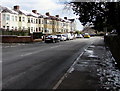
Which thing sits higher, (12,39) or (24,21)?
(24,21)

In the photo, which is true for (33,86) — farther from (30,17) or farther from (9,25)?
(30,17)

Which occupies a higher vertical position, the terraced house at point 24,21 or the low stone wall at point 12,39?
the terraced house at point 24,21

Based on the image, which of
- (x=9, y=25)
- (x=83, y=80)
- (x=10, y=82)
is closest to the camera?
(x=10, y=82)

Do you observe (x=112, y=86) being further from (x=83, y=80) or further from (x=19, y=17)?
(x=19, y=17)

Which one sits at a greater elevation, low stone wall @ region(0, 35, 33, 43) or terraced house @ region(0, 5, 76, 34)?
terraced house @ region(0, 5, 76, 34)

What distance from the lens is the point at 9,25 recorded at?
67250mm

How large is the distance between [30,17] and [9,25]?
48.6 feet

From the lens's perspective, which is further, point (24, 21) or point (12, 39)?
point (24, 21)

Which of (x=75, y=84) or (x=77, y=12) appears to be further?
(x=77, y=12)

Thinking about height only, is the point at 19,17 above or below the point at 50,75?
above

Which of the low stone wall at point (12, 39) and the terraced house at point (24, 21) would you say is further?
the terraced house at point (24, 21)

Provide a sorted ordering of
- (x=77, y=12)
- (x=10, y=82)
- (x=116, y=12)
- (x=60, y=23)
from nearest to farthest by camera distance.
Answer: (x=10, y=82) < (x=116, y=12) < (x=77, y=12) < (x=60, y=23)

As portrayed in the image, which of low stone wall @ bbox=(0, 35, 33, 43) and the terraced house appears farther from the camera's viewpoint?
the terraced house

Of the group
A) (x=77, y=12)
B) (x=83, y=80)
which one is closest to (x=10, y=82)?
(x=83, y=80)
